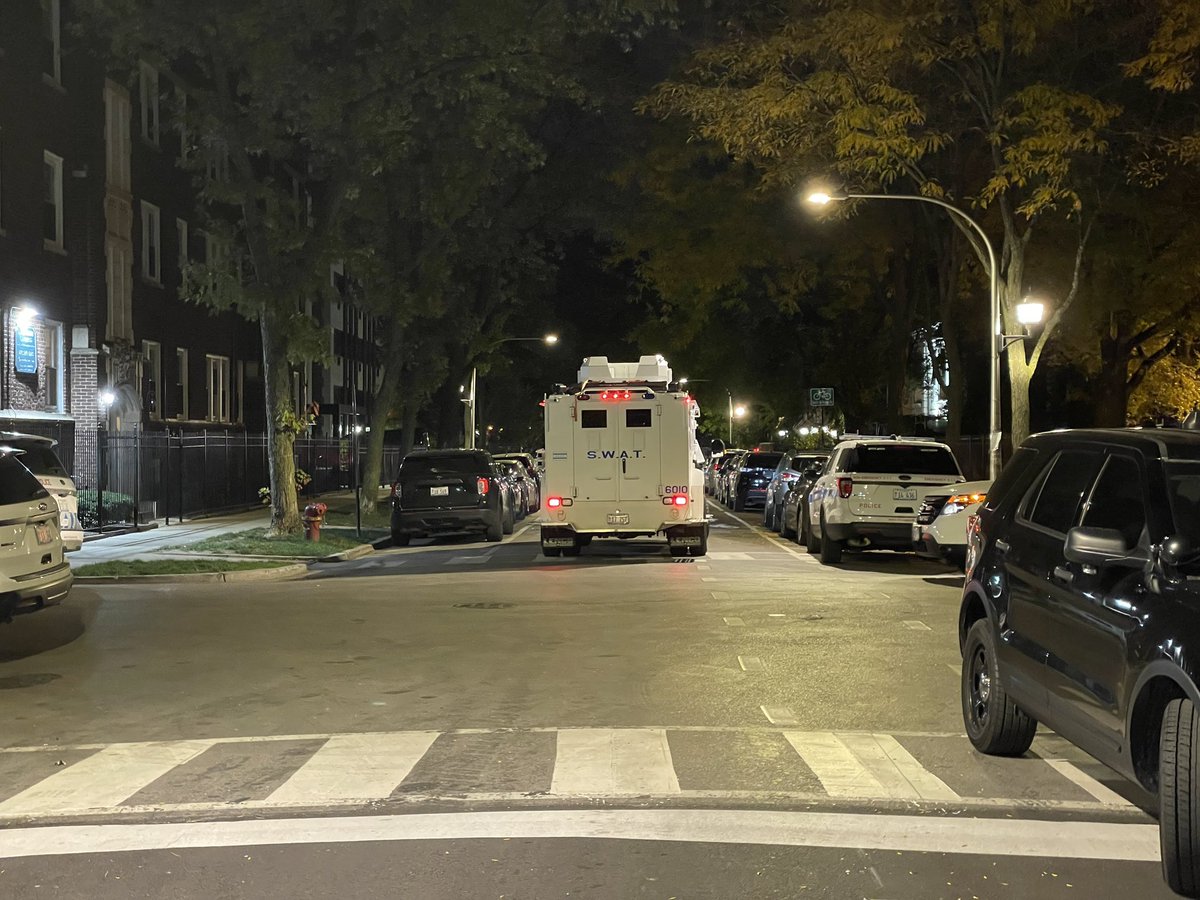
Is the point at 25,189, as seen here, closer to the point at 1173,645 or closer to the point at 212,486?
the point at 212,486

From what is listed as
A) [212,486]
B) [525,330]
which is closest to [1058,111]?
[212,486]

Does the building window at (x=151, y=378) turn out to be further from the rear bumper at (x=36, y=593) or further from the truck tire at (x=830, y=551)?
the rear bumper at (x=36, y=593)

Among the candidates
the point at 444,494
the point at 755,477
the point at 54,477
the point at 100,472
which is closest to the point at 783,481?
the point at 444,494

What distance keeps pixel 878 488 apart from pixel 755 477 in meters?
18.5

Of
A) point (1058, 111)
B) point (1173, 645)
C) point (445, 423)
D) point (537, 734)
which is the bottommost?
point (537, 734)

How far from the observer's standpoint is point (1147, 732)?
566 centimetres

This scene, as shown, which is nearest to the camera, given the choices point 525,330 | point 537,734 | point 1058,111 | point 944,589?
point 537,734

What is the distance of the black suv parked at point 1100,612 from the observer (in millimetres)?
5211

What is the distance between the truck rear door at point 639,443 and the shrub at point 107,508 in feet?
35.8

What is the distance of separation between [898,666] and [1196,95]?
1897 cm

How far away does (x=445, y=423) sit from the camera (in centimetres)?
4928

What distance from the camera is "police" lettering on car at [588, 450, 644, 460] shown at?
20625 millimetres

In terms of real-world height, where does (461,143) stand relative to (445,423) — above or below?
above

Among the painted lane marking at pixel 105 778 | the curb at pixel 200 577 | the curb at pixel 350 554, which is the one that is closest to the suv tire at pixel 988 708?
the painted lane marking at pixel 105 778
